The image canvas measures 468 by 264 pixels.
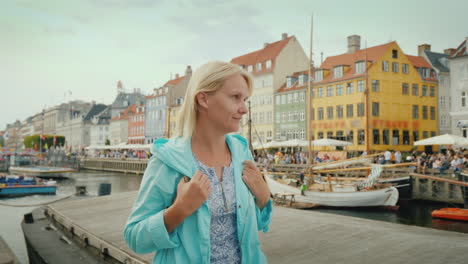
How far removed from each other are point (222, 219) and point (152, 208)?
0.32 meters

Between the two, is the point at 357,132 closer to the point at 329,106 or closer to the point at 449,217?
the point at 329,106

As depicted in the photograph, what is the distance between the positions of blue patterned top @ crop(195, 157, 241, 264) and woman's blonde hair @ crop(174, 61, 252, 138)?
→ 0.18 meters

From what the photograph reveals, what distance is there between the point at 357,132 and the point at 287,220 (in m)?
32.7

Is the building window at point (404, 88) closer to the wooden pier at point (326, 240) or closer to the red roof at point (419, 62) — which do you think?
the red roof at point (419, 62)

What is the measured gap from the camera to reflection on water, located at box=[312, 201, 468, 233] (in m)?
15.3

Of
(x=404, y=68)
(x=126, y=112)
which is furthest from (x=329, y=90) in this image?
(x=126, y=112)

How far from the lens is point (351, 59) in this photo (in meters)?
42.8

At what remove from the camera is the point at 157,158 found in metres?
1.66

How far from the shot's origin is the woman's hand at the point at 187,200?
1.54 m

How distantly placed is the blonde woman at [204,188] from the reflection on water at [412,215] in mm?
15176

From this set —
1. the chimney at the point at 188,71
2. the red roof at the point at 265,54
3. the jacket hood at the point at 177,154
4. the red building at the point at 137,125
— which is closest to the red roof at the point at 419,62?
the red roof at the point at 265,54

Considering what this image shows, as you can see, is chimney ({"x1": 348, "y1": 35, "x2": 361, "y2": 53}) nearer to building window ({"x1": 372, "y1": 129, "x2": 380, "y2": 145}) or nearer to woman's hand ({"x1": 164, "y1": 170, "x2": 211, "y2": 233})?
building window ({"x1": 372, "y1": 129, "x2": 380, "y2": 145})

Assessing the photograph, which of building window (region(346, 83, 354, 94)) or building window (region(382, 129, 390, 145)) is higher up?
building window (region(346, 83, 354, 94))

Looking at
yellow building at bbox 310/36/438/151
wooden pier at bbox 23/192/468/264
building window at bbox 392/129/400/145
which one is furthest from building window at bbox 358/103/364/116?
wooden pier at bbox 23/192/468/264
